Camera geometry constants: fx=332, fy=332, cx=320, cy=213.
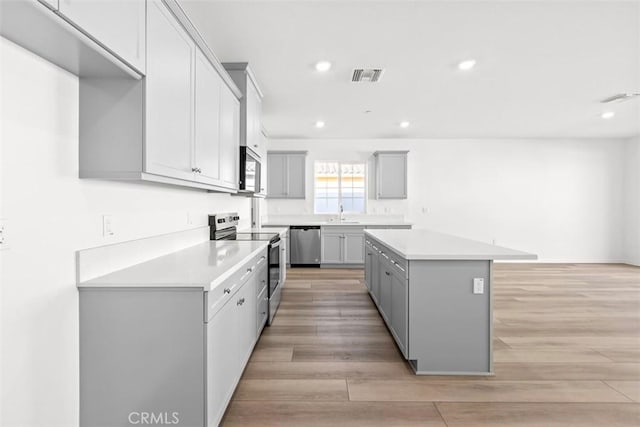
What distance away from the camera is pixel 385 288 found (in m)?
3.18

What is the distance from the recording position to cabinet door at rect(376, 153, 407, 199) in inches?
260

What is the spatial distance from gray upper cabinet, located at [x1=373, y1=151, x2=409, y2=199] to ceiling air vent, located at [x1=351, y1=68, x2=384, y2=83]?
302cm

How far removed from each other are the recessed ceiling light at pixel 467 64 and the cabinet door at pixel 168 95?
2.49 metres

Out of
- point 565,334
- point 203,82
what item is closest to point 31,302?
point 203,82

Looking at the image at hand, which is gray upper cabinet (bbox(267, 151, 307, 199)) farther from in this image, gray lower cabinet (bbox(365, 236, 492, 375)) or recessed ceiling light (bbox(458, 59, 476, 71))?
gray lower cabinet (bbox(365, 236, 492, 375))

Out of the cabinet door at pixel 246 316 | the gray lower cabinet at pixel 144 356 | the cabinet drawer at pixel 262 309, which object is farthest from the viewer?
the cabinet drawer at pixel 262 309

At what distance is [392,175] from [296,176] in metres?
1.92

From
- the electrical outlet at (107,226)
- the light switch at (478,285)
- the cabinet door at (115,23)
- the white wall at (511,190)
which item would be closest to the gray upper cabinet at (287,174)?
the white wall at (511,190)

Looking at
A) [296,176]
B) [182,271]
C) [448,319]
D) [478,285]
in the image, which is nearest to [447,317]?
[448,319]

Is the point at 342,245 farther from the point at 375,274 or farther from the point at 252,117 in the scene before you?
the point at 252,117

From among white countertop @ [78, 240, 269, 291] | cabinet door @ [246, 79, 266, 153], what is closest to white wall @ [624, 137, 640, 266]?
cabinet door @ [246, 79, 266, 153]

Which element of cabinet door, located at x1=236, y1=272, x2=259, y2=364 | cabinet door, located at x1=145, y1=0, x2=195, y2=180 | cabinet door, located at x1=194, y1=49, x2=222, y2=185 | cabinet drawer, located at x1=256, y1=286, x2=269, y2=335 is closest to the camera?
cabinet door, located at x1=145, y1=0, x2=195, y2=180

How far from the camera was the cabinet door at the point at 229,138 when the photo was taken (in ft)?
9.24

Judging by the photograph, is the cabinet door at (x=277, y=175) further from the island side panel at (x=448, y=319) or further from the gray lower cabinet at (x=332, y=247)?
the island side panel at (x=448, y=319)
